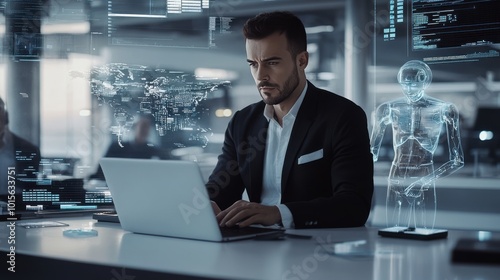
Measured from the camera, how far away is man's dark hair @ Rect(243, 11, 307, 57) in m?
2.36

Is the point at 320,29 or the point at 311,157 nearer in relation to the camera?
the point at 311,157

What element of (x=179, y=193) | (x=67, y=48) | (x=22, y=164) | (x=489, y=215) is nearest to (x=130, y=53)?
(x=67, y=48)

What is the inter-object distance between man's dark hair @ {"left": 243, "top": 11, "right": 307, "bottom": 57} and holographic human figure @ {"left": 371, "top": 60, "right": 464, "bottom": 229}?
1.50 meters

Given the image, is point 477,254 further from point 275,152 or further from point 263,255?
point 275,152

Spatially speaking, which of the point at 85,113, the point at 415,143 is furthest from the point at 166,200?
the point at 415,143

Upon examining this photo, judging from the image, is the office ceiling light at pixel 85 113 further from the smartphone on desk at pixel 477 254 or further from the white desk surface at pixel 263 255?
the smartphone on desk at pixel 477 254

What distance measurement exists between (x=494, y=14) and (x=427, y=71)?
0.49 meters

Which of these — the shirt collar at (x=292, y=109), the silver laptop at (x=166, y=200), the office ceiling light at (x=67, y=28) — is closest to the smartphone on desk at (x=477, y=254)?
the silver laptop at (x=166, y=200)

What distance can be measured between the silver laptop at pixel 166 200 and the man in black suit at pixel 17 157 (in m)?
0.33

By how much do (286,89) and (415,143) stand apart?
1.54 metres

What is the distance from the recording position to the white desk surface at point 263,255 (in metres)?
1.22

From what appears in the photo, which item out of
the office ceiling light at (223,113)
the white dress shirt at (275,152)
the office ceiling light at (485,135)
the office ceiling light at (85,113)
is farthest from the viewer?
the office ceiling light at (485,135)

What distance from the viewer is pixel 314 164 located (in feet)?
7.30

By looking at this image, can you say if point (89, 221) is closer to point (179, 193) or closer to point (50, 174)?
point (50, 174)
